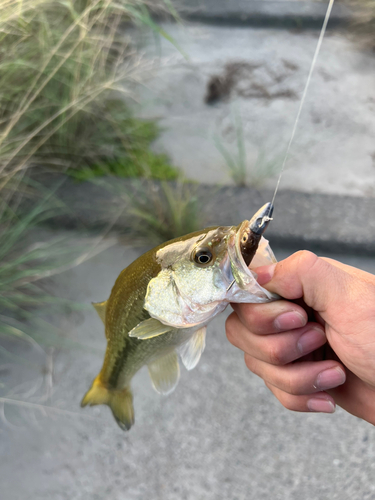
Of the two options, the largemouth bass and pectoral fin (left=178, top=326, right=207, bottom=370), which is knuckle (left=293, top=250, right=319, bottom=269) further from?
pectoral fin (left=178, top=326, right=207, bottom=370)

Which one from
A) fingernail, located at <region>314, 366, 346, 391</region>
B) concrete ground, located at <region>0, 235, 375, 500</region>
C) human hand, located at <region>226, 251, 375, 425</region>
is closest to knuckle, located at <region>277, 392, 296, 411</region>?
human hand, located at <region>226, 251, 375, 425</region>

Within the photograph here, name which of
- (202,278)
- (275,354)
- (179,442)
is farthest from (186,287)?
(179,442)

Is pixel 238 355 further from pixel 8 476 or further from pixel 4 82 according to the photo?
pixel 4 82

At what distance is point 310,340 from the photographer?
0.98 metres

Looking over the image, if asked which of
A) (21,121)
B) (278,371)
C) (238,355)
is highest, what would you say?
(21,121)

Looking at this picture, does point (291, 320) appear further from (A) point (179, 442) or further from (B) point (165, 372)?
(A) point (179, 442)

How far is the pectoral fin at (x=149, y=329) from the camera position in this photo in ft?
2.84

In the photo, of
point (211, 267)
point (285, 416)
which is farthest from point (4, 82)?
point (285, 416)

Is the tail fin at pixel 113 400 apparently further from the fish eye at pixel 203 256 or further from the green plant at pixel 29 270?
the green plant at pixel 29 270

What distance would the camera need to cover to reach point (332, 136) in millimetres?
3053

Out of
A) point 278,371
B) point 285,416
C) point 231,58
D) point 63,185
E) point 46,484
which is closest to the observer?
point 278,371

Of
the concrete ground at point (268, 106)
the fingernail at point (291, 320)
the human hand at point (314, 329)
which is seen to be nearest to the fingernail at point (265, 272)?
the human hand at point (314, 329)

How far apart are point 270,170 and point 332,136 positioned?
3.32ft

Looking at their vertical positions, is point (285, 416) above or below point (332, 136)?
below
